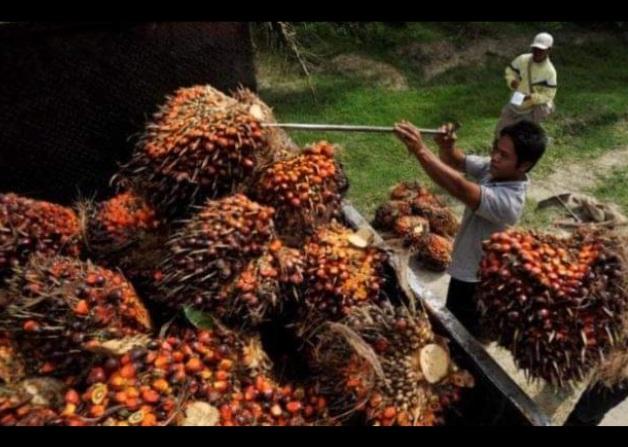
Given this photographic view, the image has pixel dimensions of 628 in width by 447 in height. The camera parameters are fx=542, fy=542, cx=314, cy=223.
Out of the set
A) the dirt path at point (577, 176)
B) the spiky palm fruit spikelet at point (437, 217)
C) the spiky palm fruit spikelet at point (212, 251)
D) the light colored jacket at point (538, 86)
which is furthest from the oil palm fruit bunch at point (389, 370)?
the dirt path at point (577, 176)

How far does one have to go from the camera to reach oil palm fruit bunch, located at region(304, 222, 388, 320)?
201 centimetres

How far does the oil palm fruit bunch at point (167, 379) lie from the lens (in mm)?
1599

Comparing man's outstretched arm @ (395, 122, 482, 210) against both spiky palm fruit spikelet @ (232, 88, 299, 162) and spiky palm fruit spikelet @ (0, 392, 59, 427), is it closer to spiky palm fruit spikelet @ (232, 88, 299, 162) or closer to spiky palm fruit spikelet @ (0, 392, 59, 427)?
spiky palm fruit spikelet @ (232, 88, 299, 162)

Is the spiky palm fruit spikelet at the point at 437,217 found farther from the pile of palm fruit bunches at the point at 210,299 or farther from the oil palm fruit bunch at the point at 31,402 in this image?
the oil palm fruit bunch at the point at 31,402

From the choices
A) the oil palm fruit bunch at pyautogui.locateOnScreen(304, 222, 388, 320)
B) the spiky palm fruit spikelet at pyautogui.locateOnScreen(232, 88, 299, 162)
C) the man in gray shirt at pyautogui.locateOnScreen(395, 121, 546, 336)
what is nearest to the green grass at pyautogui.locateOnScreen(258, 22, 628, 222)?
the man in gray shirt at pyautogui.locateOnScreen(395, 121, 546, 336)

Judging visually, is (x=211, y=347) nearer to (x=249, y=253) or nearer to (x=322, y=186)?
(x=249, y=253)

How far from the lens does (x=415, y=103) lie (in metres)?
7.76

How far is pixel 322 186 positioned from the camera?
2.18 meters

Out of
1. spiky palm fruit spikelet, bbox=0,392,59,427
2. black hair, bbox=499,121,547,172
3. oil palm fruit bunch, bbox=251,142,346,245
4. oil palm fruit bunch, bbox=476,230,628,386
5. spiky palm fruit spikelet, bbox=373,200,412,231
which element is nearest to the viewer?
spiky palm fruit spikelet, bbox=0,392,59,427

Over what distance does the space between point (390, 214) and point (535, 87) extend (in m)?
2.39

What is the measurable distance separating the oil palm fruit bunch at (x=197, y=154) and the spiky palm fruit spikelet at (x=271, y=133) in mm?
44

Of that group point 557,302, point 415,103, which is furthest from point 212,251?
point 415,103

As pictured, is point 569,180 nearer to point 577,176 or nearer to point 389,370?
point 577,176

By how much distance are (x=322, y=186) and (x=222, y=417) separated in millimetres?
954
